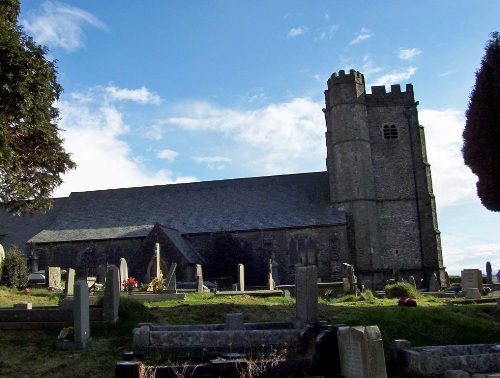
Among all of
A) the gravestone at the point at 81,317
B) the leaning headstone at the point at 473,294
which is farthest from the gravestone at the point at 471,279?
the gravestone at the point at 81,317

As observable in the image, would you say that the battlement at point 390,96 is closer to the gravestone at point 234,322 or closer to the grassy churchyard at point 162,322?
the grassy churchyard at point 162,322

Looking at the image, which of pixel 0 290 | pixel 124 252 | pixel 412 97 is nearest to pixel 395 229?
pixel 412 97

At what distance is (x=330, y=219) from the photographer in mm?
35406

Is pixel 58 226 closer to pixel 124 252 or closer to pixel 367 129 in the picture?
pixel 124 252

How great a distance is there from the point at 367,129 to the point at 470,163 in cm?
1490

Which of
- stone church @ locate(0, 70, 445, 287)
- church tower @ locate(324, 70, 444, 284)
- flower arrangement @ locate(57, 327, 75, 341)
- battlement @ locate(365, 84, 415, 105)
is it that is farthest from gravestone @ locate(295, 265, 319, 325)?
battlement @ locate(365, 84, 415, 105)

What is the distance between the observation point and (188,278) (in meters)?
33.3

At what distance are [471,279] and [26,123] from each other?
765 inches

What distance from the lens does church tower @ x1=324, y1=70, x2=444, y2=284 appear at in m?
34.9

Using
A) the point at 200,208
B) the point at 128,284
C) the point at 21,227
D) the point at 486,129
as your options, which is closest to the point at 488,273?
the point at 486,129

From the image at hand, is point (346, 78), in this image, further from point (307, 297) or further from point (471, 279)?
point (307, 297)

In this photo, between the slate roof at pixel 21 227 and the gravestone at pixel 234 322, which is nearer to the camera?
the gravestone at pixel 234 322

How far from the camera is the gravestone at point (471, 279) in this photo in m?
23.2

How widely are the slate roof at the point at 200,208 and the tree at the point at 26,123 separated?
771 inches
